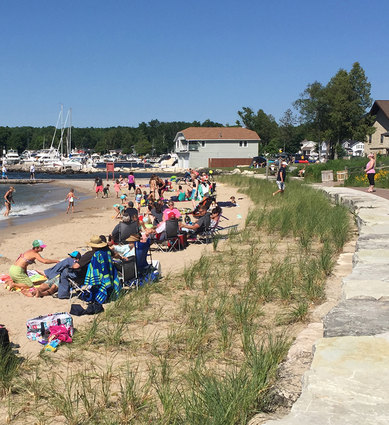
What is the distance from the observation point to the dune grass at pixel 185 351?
3859 millimetres

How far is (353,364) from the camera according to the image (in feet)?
11.2

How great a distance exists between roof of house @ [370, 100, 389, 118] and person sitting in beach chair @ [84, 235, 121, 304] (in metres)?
43.9

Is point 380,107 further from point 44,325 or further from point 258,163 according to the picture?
point 44,325

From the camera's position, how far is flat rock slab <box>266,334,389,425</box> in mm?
2760

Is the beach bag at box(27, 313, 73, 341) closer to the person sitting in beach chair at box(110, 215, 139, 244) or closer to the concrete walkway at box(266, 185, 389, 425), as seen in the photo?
the concrete walkway at box(266, 185, 389, 425)

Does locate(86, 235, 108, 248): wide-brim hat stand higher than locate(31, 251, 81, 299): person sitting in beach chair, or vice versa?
locate(86, 235, 108, 248): wide-brim hat

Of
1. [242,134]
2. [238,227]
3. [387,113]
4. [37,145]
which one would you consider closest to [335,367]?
[238,227]

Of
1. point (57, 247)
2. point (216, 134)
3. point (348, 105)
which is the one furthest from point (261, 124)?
point (57, 247)

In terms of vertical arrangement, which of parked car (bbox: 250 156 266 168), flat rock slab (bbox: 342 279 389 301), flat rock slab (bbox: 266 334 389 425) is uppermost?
parked car (bbox: 250 156 266 168)

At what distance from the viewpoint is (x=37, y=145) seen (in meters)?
188

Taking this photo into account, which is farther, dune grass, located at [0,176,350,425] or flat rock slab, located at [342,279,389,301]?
flat rock slab, located at [342,279,389,301]

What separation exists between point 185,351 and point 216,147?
65.4m

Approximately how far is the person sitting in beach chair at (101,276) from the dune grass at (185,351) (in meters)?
0.38

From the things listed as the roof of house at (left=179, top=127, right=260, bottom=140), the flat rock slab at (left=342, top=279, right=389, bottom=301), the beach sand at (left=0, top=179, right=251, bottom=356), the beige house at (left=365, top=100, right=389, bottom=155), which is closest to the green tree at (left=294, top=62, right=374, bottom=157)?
the beige house at (left=365, top=100, right=389, bottom=155)
